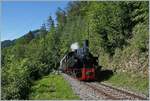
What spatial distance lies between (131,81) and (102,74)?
7.60m

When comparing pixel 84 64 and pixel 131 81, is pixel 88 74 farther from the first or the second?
pixel 131 81

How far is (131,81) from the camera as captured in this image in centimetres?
2619

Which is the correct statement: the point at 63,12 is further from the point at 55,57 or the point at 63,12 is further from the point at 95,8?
the point at 95,8

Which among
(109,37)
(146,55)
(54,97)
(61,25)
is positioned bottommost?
(54,97)

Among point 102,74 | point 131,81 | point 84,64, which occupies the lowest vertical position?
point 131,81

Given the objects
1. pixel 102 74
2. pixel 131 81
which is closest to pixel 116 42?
→ pixel 102 74

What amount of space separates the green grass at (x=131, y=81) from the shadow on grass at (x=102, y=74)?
1.25m

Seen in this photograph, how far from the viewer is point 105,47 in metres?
35.6

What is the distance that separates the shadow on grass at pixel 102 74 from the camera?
1246 inches

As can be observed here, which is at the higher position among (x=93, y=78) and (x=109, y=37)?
(x=109, y=37)

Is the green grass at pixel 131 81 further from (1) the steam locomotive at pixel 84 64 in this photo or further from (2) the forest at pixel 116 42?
(1) the steam locomotive at pixel 84 64

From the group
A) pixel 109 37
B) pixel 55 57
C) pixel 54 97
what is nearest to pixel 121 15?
pixel 109 37

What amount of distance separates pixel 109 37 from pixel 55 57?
47639mm

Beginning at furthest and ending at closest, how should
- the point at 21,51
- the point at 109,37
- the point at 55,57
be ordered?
the point at 21,51 < the point at 55,57 < the point at 109,37
